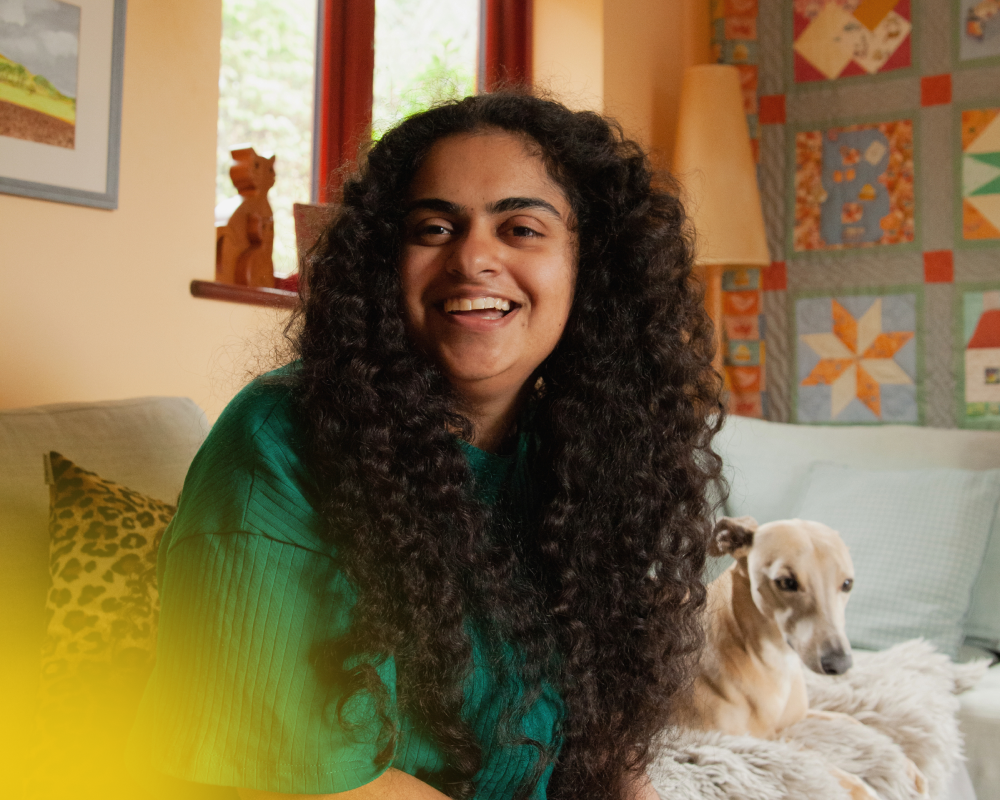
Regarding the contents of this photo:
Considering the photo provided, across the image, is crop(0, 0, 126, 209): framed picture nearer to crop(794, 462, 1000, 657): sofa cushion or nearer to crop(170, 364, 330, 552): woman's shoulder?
crop(170, 364, 330, 552): woman's shoulder

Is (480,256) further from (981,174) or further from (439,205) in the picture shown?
(981,174)

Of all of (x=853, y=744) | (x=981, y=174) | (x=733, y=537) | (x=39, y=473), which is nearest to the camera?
(x=39, y=473)

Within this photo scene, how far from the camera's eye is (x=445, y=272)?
1003 mm

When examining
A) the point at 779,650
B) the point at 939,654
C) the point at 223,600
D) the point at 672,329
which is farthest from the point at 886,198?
the point at 223,600

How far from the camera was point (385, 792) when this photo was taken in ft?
2.86

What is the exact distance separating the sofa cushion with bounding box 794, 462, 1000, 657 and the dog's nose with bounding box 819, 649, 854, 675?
366 millimetres

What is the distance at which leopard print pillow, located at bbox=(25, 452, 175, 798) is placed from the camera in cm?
110

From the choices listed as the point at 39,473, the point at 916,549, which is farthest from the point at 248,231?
the point at 916,549

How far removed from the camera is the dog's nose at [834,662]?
1.55 meters

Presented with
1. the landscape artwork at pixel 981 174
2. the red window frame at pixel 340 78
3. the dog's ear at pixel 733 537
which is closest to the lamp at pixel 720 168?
the landscape artwork at pixel 981 174

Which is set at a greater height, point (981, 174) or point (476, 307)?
point (981, 174)

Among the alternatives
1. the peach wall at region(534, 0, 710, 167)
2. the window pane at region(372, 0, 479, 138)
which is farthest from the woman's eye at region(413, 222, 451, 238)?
the peach wall at region(534, 0, 710, 167)

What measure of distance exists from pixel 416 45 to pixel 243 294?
1.14m

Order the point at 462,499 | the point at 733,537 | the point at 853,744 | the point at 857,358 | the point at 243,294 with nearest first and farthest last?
the point at 462,499 < the point at 853,744 < the point at 733,537 < the point at 243,294 < the point at 857,358
